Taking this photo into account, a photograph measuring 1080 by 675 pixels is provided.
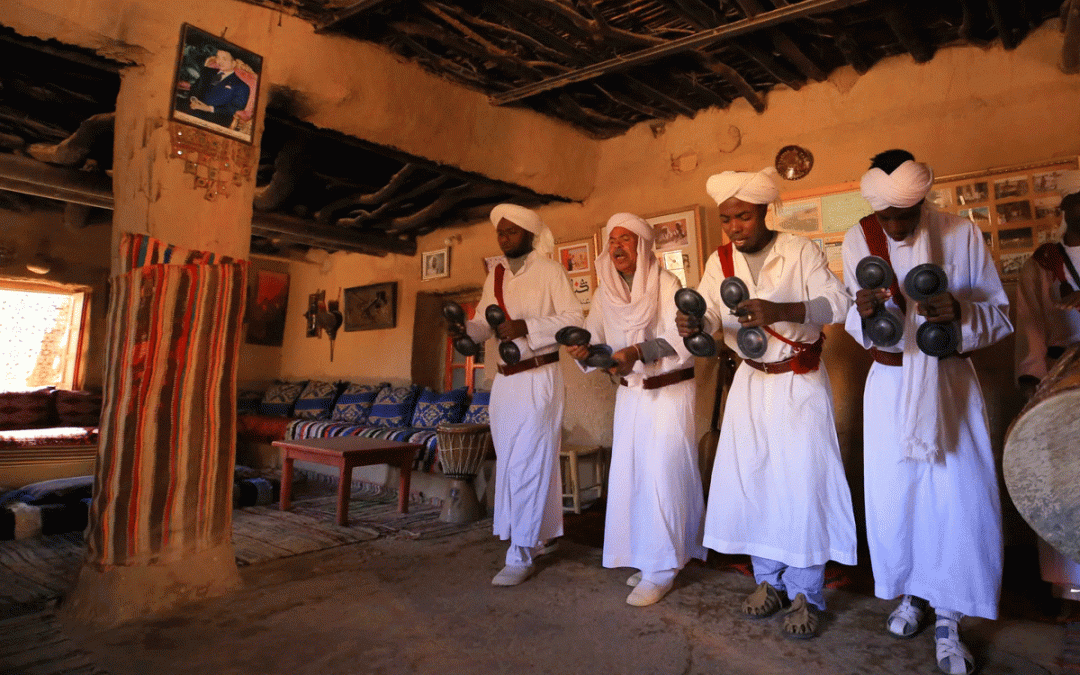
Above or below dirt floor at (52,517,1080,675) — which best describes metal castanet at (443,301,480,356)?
above

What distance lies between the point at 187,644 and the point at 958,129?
521cm

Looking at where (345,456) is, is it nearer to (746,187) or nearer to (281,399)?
(746,187)

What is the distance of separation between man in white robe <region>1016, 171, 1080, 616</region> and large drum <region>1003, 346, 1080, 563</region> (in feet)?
5.88

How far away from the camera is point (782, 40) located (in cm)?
419

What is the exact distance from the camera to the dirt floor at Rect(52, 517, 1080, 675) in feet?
7.67

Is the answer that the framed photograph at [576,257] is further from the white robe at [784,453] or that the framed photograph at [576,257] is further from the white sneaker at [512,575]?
the white sneaker at [512,575]

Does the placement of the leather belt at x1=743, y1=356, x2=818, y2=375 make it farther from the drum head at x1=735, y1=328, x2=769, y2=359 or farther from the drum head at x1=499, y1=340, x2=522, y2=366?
the drum head at x1=499, y1=340, x2=522, y2=366

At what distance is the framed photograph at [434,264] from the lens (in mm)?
7859

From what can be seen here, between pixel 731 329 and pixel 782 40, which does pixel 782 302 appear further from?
pixel 782 40

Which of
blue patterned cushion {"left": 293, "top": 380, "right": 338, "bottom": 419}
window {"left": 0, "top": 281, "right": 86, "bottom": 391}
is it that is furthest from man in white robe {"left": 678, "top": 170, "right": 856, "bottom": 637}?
window {"left": 0, "top": 281, "right": 86, "bottom": 391}

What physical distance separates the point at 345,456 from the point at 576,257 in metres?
2.87

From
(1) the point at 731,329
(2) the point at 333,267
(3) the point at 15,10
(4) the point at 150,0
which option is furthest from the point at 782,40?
(2) the point at 333,267

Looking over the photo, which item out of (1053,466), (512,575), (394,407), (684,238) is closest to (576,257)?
(684,238)

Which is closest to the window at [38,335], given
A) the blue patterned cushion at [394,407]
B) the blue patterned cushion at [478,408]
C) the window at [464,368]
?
the blue patterned cushion at [394,407]
